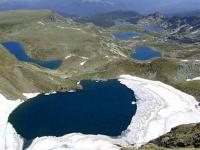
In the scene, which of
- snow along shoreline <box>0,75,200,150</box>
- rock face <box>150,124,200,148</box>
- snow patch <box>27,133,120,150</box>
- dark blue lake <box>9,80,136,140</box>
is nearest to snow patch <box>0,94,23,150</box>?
snow along shoreline <box>0,75,200,150</box>

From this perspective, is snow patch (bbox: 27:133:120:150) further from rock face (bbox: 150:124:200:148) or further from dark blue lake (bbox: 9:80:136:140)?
rock face (bbox: 150:124:200:148)

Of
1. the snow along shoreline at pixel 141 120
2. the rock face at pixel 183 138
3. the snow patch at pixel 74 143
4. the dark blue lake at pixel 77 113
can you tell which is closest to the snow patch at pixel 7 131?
the snow along shoreline at pixel 141 120

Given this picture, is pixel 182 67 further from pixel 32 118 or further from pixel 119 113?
pixel 32 118

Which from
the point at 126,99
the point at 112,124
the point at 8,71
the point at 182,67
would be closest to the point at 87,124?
the point at 112,124

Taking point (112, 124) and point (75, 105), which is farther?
point (75, 105)

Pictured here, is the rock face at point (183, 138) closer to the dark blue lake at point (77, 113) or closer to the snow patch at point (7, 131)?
the dark blue lake at point (77, 113)
